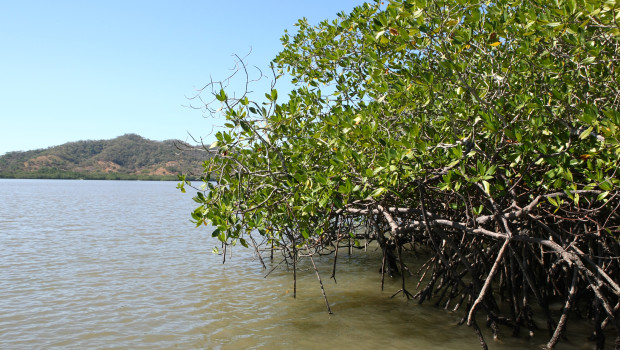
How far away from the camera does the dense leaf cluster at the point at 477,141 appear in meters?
3.51

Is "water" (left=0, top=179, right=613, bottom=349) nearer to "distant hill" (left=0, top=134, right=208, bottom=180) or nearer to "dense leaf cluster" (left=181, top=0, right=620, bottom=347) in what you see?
"dense leaf cluster" (left=181, top=0, right=620, bottom=347)

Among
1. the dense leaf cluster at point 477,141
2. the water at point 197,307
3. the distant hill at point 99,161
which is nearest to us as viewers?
the dense leaf cluster at point 477,141

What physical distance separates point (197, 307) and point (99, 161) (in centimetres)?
9509

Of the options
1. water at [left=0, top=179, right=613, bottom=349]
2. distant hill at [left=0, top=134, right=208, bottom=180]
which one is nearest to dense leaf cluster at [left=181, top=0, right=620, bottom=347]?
water at [left=0, top=179, right=613, bottom=349]

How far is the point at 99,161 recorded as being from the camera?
302ft

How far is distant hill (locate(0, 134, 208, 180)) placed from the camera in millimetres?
82625

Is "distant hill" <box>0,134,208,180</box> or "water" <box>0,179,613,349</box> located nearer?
"water" <box>0,179,613,349</box>

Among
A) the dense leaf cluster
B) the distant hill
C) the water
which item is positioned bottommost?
the water

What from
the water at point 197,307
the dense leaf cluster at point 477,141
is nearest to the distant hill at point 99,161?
the water at point 197,307

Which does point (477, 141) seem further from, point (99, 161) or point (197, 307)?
point (99, 161)

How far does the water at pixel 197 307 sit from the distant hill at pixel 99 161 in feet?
237

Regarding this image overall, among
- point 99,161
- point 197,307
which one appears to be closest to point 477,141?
point 197,307

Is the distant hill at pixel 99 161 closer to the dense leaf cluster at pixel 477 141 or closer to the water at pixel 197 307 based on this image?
the water at pixel 197 307

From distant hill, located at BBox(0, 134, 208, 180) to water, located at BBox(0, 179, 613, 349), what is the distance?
2843 inches
